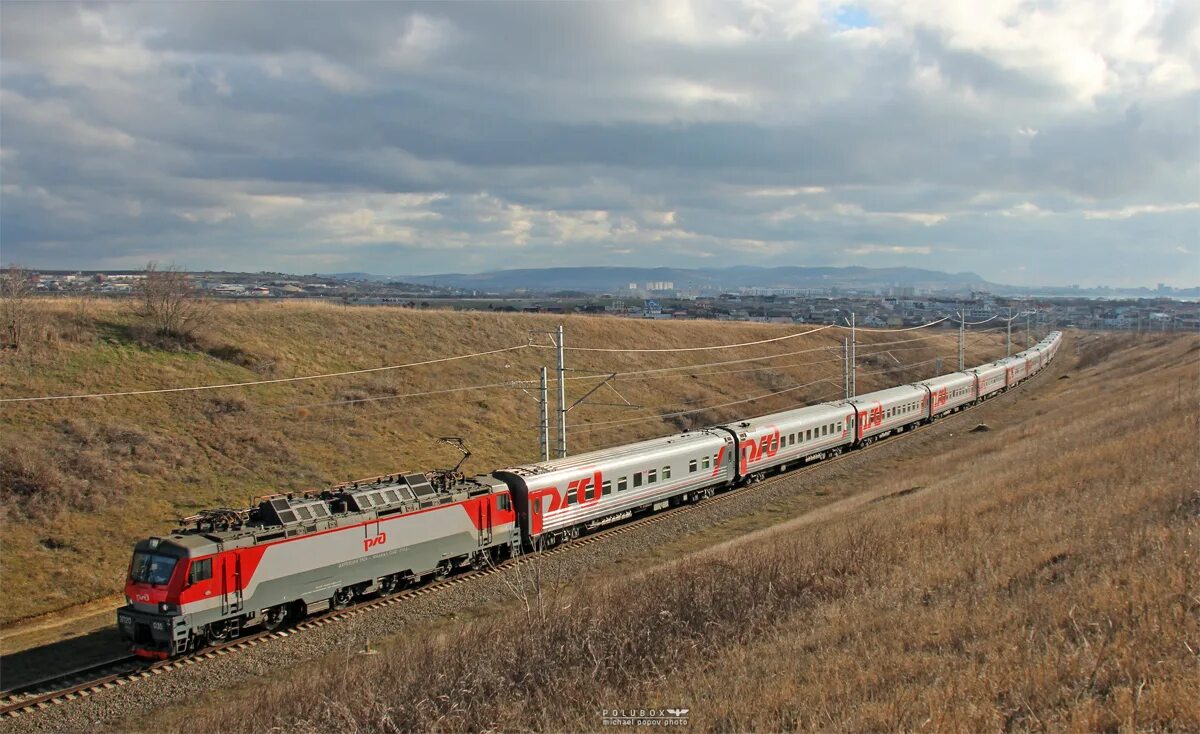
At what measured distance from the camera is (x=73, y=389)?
37.2m

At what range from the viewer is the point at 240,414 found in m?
39.5

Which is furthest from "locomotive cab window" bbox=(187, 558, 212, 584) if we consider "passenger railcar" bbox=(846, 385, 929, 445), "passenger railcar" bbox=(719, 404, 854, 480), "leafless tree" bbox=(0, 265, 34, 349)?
"passenger railcar" bbox=(846, 385, 929, 445)

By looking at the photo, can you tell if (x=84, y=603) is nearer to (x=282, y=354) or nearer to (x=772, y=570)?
(x=772, y=570)

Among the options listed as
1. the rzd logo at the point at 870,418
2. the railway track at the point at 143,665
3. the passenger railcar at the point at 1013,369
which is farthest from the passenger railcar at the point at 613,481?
the passenger railcar at the point at 1013,369

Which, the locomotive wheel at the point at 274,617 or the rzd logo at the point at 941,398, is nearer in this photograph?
the locomotive wheel at the point at 274,617

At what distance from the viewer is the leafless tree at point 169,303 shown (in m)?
45.5

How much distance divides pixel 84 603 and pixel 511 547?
13.0 meters

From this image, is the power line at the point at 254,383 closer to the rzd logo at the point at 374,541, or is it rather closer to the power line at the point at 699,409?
the power line at the point at 699,409

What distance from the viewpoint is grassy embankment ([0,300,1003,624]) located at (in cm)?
2839

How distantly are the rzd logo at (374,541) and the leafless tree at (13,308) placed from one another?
28119mm

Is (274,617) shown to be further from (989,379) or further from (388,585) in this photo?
(989,379)

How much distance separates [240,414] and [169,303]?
35.7 ft

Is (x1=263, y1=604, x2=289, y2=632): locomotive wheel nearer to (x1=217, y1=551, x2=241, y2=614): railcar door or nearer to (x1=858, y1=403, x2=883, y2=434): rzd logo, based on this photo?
(x1=217, y1=551, x2=241, y2=614): railcar door

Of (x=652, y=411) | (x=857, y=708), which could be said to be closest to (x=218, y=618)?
(x=857, y=708)
